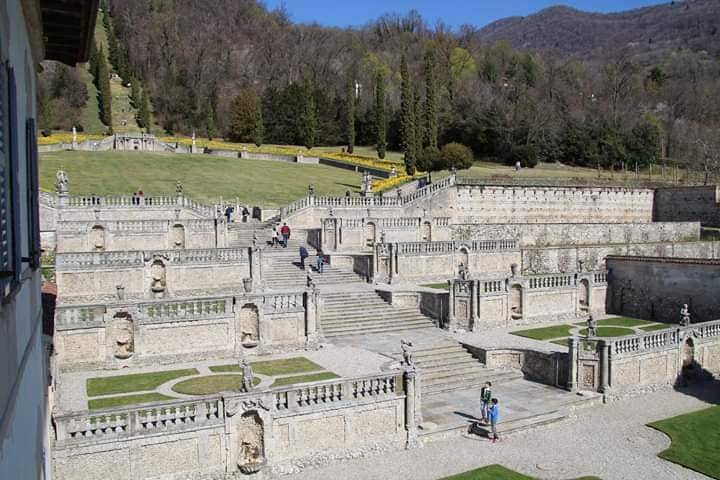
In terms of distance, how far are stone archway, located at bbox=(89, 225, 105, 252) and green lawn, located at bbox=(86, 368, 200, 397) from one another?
14.0 meters

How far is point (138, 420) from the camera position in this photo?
17000 mm

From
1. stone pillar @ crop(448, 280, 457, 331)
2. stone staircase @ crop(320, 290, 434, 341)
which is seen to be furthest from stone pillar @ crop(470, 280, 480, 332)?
stone staircase @ crop(320, 290, 434, 341)

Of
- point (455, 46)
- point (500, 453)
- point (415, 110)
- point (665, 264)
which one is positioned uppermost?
point (455, 46)

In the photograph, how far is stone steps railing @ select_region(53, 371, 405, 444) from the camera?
1645cm

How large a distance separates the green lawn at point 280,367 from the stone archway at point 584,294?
18.7m

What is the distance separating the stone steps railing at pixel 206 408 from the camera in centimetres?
1645

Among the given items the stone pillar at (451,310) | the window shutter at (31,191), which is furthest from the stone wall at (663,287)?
the window shutter at (31,191)

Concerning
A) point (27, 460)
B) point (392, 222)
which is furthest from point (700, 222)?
point (27, 460)

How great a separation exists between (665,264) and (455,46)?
86.9 m

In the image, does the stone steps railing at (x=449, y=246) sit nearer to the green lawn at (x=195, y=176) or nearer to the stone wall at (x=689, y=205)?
the green lawn at (x=195, y=176)

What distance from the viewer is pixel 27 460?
5586mm

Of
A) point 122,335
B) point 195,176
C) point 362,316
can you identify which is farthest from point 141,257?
point 195,176

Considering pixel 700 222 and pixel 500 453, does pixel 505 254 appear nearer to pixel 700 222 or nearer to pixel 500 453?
pixel 500 453

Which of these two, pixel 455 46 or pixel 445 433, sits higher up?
pixel 455 46
